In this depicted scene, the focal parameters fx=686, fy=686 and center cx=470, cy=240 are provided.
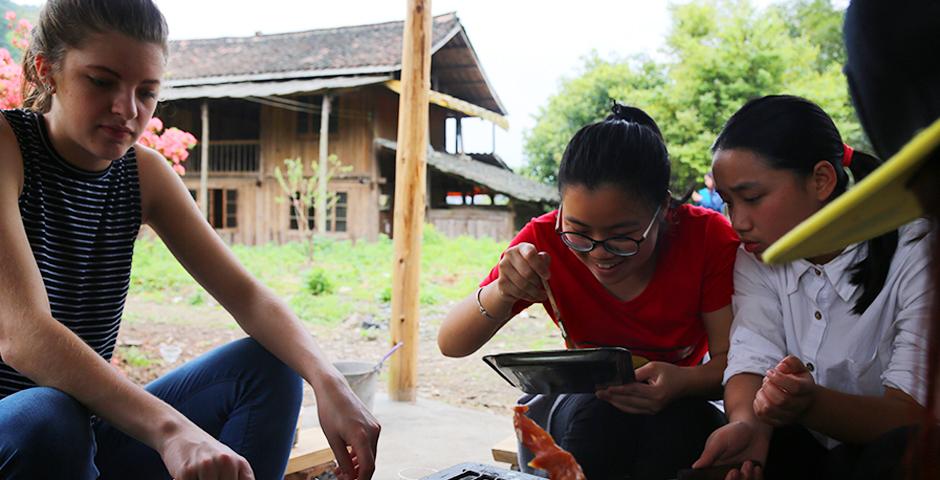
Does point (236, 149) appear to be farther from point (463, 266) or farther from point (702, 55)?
point (702, 55)

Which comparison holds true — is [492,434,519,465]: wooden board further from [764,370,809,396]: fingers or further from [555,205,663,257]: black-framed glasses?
[764,370,809,396]: fingers

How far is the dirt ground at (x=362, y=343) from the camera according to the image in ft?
15.7

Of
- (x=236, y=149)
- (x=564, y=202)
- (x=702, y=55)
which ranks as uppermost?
(x=702, y=55)

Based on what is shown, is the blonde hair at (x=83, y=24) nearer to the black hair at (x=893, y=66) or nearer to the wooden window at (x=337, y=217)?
the black hair at (x=893, y=66)

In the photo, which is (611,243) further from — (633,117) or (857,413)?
(857,413)

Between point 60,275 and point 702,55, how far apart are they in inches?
459

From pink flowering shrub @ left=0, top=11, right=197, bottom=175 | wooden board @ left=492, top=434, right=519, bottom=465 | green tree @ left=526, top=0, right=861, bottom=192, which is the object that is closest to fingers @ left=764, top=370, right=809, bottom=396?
wooden board @ left=492, top=434, right=519, bottom=465

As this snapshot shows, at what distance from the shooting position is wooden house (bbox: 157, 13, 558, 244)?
10.6 m

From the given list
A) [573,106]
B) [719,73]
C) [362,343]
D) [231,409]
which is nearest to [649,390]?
[231,409]

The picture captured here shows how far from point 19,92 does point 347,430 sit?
188cm

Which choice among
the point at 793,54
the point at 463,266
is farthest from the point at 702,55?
the point at 463,266

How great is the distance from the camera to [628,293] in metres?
1.68

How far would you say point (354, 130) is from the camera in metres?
10.9

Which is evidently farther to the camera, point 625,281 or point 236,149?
point 236,149
